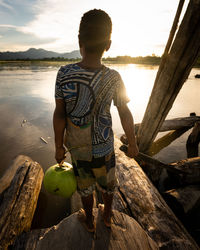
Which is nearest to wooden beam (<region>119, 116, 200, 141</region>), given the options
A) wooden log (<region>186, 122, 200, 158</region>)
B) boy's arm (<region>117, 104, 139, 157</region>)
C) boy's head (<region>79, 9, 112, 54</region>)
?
wooden log (<region>186, 122, 200, 158</region>)

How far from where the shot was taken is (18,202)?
2.56 meters

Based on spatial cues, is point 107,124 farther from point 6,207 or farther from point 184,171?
point 184,171

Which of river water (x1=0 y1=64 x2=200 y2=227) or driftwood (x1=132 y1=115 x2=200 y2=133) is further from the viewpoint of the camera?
driftwood (x1=132 y1=115 x2=200 y2=133)

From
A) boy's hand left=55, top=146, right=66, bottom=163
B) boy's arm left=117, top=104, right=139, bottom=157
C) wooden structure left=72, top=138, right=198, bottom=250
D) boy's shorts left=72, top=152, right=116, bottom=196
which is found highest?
boy's arm left=117, top=104, right=139, bottom=157

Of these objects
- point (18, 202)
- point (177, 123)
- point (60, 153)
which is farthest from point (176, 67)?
point (177, 123)

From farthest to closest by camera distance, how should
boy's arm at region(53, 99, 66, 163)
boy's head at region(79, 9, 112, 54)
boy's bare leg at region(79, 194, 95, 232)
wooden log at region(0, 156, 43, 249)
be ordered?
wooden log at region(0, 156, 43, 249) → boy's bare leg at region(79, 194, 95, 232) → boy's arm at region(53, 99, 66, 163) → boy's head at region(79, 9, 112, 54)

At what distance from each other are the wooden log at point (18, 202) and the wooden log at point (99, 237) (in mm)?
362

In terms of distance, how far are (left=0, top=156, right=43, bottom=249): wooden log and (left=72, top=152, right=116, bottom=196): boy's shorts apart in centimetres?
141

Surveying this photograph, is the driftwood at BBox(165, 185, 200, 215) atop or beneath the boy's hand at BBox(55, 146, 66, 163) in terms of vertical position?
beneath

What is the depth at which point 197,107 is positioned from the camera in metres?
9.59

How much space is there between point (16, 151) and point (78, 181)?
441 cm

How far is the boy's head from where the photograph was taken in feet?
3.64

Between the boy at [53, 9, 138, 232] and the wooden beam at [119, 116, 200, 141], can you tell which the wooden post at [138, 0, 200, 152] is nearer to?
the boy at [53, 9, 138, 232]

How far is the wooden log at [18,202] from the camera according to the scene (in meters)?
2.10
